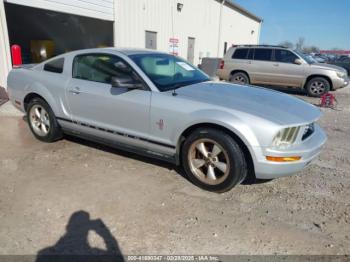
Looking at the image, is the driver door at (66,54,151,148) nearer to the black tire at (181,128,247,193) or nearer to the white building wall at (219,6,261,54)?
the black tire at (181,128,247,193)

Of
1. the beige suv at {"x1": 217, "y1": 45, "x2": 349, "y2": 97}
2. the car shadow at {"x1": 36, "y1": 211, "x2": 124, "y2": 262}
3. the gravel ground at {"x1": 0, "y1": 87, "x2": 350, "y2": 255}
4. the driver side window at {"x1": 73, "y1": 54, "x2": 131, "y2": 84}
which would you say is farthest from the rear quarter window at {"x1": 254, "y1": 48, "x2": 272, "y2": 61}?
the car shadow at {"x1": 36, "y1": 211, "x2": 124, "y2": 262}

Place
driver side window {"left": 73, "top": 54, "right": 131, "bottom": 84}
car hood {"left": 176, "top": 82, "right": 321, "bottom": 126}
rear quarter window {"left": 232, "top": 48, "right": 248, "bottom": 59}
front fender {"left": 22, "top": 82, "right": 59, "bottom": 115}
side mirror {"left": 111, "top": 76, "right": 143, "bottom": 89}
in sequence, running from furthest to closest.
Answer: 1. rear quarter window {"left": 232, "top": 48, "right": 248, "bottom": 59}
2. front fender {"left": 22, "top": 82, "right": 59, "bottom": 115}
3. driver side window {"left": 73, "top": 54, "right": 131, "bottom": 84}
4. side mirror {"left": 111, "top": 76, "right": 143, "bottom": 89}
5. car hood {"left": 176, "top": 82, "right": 321, "bottom": 126}

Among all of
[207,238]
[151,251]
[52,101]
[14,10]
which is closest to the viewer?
[151,251]

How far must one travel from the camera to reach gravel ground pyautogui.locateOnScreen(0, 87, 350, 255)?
2658mm

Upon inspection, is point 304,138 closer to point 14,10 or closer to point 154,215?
point 154,215

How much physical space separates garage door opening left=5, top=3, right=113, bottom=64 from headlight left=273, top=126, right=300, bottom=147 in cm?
1240

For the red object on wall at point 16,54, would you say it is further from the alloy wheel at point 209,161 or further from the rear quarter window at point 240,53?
the rear quarter window at point 240,53

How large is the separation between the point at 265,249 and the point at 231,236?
310 millimetres

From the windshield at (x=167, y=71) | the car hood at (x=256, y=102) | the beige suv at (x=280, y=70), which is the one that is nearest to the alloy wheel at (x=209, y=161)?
the car hood at (x=256, y=102)

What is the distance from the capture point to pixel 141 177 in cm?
388

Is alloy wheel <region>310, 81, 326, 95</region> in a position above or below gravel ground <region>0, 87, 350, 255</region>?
above

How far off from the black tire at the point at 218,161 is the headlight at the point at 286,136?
39cm

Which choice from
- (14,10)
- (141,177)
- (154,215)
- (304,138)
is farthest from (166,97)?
(14,10)

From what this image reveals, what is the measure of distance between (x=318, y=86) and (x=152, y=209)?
9.15 metres
